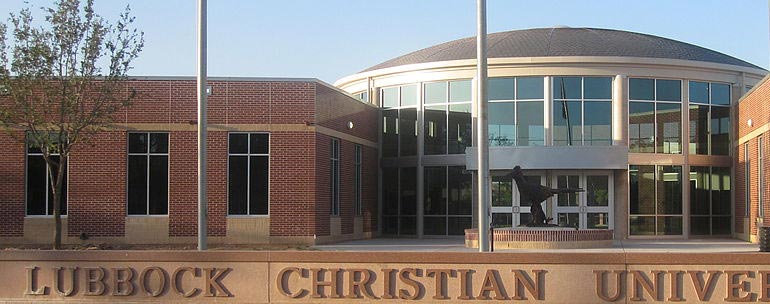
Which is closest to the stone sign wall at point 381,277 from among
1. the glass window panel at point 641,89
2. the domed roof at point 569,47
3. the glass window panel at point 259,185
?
the glass window panel at point 259,185

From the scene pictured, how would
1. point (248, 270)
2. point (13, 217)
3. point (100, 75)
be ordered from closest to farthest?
point (248, 270)
point (100, 75)
point (13, 217)

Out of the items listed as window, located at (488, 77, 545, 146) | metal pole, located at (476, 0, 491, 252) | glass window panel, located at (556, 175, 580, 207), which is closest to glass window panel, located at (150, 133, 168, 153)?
window, located at (488, 77, 545, 146)

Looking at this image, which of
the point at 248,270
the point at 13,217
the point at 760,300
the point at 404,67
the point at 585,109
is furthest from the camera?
the point at 404,67

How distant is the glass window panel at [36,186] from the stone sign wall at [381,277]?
1512cm

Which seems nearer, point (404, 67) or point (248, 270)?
point (248, 270)

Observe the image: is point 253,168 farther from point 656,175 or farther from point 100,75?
point 656,175

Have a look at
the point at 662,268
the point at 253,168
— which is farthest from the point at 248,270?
the point at 253,168

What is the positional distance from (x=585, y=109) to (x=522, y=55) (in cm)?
315

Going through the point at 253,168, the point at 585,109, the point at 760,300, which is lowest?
the point at 760,300

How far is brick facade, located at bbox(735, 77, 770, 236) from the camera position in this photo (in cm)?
3111

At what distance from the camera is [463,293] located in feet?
49.1

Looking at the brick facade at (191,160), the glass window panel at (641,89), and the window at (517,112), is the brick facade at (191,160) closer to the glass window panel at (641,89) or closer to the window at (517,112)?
the window at (517,112)

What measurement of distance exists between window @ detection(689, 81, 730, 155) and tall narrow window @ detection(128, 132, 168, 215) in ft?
63.6

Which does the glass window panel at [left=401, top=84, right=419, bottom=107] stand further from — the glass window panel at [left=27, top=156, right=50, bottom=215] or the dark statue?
the glass window panel at [left=27, top=156, right=50, bottom=215]
